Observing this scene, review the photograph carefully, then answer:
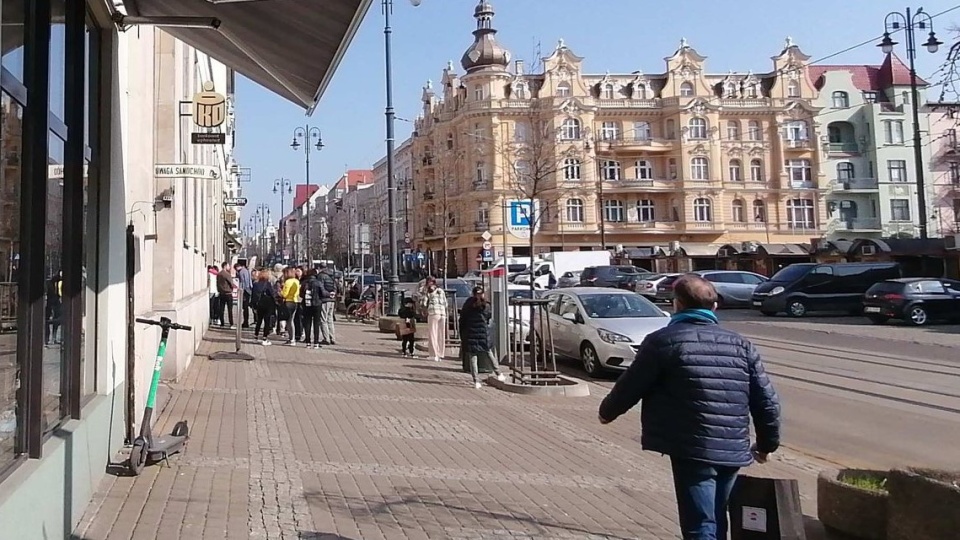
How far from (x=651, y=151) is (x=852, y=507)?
63918 millimetres

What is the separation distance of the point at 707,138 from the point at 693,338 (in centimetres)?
6639

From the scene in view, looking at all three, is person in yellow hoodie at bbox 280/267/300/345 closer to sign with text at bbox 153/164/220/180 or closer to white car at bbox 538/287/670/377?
white car at bbox 538/287/670/377

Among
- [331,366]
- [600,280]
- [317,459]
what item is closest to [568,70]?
[600,280]

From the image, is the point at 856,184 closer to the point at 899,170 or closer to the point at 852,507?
the point at 899,170

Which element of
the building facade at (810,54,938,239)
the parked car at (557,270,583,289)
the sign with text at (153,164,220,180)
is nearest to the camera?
the sign with text at (153,164,220,180)

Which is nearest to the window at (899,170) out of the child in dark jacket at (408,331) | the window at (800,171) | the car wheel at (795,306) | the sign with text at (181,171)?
the window at (800,171)

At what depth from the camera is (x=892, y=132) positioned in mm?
70312

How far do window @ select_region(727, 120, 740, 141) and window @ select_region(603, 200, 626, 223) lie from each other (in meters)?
10.9

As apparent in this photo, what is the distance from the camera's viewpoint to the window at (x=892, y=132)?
7019 cm

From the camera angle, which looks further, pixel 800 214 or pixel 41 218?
pixel 800 214

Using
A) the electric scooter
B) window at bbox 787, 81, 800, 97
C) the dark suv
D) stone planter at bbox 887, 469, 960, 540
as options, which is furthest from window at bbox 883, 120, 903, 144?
the electric scooter

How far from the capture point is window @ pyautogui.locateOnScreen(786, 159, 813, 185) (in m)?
68.9

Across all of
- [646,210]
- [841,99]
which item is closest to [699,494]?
[646,210]

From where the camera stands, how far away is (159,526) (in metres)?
5.03
